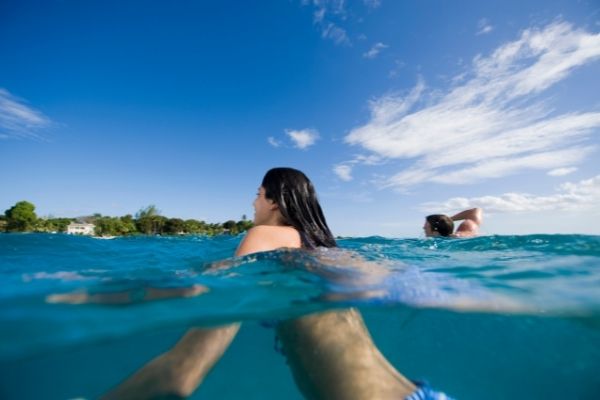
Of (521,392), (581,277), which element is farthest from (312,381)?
(521,392)

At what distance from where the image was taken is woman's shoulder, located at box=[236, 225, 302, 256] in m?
3.10

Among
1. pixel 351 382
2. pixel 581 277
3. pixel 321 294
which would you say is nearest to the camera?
pixel 351 382

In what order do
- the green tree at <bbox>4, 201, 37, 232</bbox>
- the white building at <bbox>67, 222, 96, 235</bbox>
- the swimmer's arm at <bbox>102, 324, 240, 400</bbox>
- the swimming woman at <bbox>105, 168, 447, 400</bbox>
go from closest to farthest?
→ the swimmer's arm at <bbox>102, 324, 240, 400</bbox>, the swimming woman at <bbox>105, 168, 447, 400</bbox>, the green tree at <bbox>4, 201, 37, 232</bbox>, the white building at <bbox>67, 222, 96, 235</bbox>

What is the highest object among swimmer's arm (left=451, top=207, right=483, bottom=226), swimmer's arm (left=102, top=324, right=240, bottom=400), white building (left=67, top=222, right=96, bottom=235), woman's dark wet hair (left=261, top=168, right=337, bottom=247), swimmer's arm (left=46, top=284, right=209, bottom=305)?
white building (left=67, top=222, right=96, bottom=235)

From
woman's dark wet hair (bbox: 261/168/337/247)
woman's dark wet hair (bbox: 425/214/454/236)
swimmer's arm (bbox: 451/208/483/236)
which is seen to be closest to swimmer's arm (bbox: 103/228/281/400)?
woman's dark wet hair (bbox: 261/168/337/247)

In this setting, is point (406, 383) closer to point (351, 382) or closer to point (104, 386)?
point (351, 382)

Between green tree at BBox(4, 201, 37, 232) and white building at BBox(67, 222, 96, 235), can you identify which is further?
white building at BBox(67, 222, 96, 235)

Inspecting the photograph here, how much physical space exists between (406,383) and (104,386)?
61.7 ft

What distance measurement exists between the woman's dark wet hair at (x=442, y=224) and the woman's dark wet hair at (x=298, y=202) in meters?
6.17

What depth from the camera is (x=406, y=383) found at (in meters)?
2.47

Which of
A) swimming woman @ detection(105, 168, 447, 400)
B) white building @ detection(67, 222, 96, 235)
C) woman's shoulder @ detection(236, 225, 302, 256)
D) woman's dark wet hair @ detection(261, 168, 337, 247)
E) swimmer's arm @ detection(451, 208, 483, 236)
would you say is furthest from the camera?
white building @ detection(67, 222, 96, 235)

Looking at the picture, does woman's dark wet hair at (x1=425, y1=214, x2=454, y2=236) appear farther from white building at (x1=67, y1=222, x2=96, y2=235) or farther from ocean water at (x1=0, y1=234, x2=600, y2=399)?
white building at (x1=67, y1=222, x2=96, y2=235)

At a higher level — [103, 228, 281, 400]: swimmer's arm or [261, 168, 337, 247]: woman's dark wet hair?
[261, 168, 337, 247]: woman's dark wet hair

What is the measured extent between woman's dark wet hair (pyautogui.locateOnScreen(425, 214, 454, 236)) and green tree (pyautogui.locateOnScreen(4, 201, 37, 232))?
10133 cm
